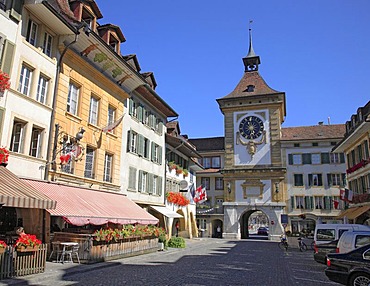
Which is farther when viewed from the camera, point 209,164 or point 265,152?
point 209,164

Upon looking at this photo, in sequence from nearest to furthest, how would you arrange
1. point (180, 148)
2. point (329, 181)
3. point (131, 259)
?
point (131, 259), point (180, 148), point (329, 181)

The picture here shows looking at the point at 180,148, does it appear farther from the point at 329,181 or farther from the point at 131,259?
the point at 329,181

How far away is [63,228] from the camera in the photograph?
1730cm

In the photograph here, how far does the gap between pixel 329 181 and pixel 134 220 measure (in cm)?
3193

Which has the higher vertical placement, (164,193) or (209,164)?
(209,164)

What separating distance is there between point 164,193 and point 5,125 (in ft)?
55.1

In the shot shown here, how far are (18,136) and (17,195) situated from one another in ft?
13.6

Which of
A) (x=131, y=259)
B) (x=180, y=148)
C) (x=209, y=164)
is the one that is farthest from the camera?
(x=209, y=164)

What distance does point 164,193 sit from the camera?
92.4 ft

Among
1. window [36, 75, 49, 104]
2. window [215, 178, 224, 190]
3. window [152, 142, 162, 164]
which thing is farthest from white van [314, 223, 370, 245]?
window [215, 178, 224, 190]

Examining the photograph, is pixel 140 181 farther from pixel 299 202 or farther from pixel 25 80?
pixel 299 202

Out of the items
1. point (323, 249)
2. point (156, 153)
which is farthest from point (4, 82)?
point (156, 153)

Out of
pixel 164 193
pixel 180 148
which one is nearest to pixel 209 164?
A: pixel 180 148

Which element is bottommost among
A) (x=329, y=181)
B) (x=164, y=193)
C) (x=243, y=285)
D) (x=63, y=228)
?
(x=243, y=285)
